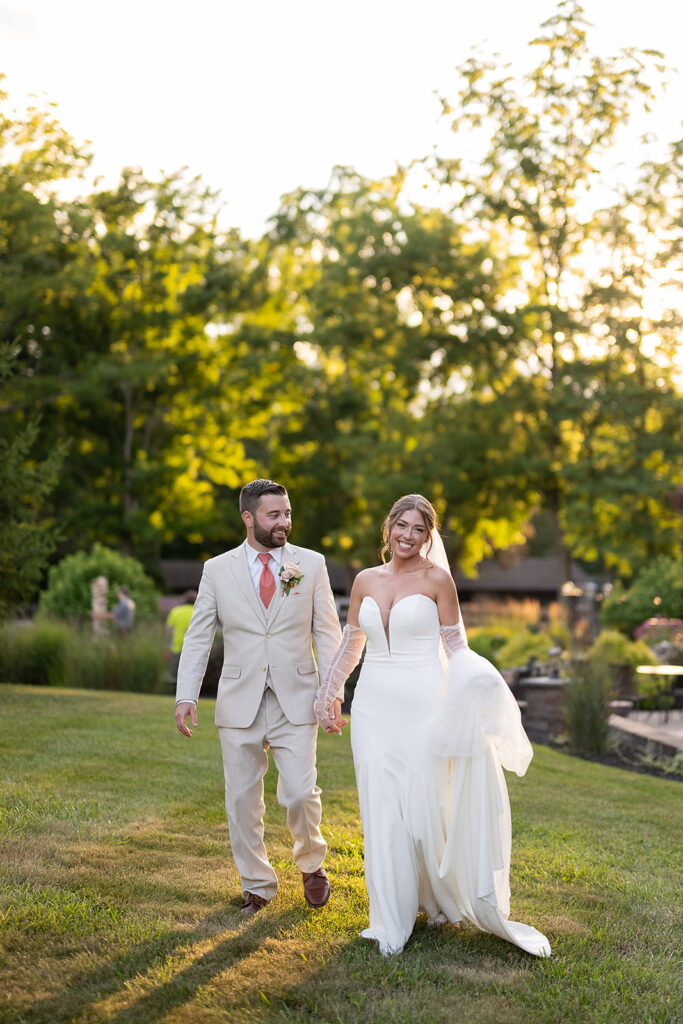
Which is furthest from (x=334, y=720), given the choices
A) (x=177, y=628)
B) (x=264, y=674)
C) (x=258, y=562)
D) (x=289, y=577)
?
(x=177, y=628)

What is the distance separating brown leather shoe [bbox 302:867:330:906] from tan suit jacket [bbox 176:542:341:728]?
89cm

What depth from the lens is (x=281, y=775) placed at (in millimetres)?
5953

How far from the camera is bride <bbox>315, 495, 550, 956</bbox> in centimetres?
539

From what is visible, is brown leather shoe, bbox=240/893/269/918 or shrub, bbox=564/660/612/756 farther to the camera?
shrub, bbox=564/660/612/756

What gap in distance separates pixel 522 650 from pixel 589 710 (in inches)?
271

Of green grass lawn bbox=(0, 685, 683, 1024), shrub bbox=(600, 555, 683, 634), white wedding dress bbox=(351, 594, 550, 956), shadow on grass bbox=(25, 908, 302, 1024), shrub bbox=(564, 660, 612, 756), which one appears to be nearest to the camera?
shadow on grass bbox=(25, 908, 302, 1024)

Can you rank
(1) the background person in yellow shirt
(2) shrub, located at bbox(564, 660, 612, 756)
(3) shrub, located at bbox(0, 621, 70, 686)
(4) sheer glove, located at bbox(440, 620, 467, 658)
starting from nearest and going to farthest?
(4) sheer glove, located at bbox(440, 620, 467, 658) < (2) shrub, located at bbox(564, 660, 612, 756) < (1) the background person in yellow shirt < (3) shrub, located at bbox(0, 621, 70, 686)

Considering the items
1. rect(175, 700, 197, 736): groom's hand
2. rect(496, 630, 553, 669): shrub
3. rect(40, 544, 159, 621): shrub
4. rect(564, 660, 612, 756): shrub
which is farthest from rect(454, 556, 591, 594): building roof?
rect(175, 700, 197, 736): groom's hand

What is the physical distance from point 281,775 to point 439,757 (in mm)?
938

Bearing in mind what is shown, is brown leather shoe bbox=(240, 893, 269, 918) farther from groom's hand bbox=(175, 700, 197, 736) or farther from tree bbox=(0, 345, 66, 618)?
tree bbox=(0, 345, 66, 618)

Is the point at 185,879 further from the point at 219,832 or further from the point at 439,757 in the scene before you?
the point at 439,757

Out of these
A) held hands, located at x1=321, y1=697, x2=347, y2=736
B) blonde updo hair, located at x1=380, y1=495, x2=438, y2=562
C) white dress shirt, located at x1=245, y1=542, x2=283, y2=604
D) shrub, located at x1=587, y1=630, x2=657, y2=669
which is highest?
blonde updo hair, located at x1=380, y1=495, x2=438, y2=562

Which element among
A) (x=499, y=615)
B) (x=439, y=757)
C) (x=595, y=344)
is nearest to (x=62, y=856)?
(x=439, y=757)

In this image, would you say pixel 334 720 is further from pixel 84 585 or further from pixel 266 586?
pixel 84 585
